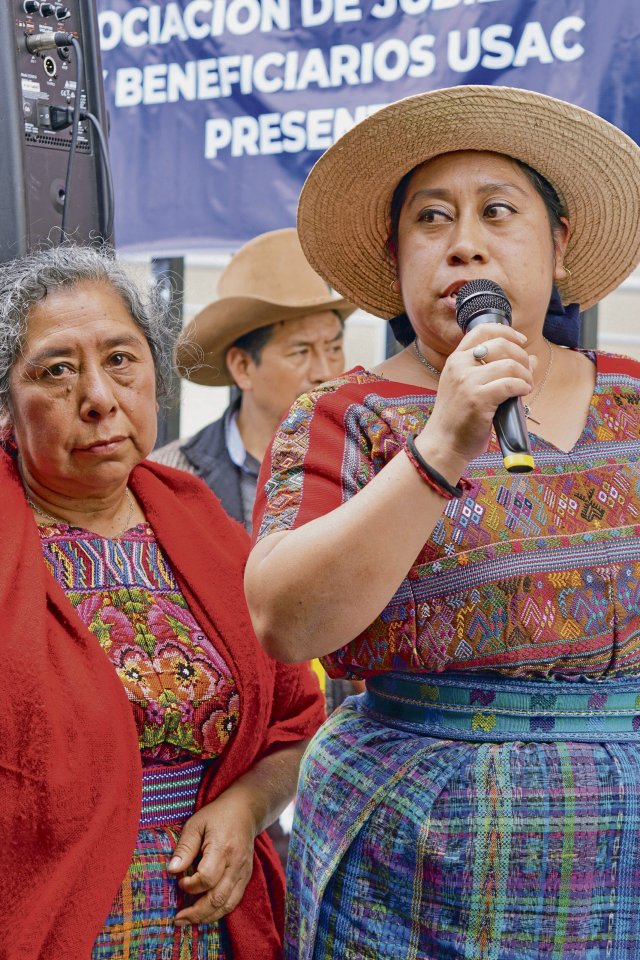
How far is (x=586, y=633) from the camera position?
1.82m

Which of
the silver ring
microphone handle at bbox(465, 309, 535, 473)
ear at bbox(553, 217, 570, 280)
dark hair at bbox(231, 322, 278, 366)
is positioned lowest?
dark hair at bbox(231, 322, 278, 366)

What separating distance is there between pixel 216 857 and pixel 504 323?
3.50 feet

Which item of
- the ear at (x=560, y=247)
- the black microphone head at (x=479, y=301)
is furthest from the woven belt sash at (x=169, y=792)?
the ear at (x=560, y=247)

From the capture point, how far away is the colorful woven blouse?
70.9 inches

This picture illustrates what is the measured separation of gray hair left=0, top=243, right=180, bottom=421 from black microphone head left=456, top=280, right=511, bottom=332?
2.66ft

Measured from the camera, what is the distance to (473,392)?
1553 mm

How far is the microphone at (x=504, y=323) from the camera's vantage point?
4.91 feet

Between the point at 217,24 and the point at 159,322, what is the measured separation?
79.4 inches

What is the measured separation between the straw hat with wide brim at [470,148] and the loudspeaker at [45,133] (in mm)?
677

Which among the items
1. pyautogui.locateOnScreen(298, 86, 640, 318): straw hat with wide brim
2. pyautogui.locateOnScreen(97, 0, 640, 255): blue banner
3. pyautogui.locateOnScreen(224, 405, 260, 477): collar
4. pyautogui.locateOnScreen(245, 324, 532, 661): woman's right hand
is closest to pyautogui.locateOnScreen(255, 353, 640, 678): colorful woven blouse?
pyautogui.locateOnScreen(245, 324, 532, 661): woman's right hand

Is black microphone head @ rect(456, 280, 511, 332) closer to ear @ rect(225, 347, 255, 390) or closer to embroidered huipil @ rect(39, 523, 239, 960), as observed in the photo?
embroidered huipil @ rect(39, 523, 239, 960)

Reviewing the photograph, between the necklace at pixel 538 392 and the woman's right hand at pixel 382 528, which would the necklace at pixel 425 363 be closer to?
the necklace at pixel 538 392

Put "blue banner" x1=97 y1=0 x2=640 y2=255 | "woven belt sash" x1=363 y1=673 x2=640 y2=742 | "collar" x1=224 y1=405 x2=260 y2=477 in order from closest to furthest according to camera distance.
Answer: "woven belt sash" x1=363 y1=673 x2=640 y2=742, "blue banner" x1=97 y1=0 x2=640 y2=255, "collar" x1=224 y1=405 x2=260 y2=477

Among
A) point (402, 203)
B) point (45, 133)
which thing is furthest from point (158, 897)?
point (45, 133)
